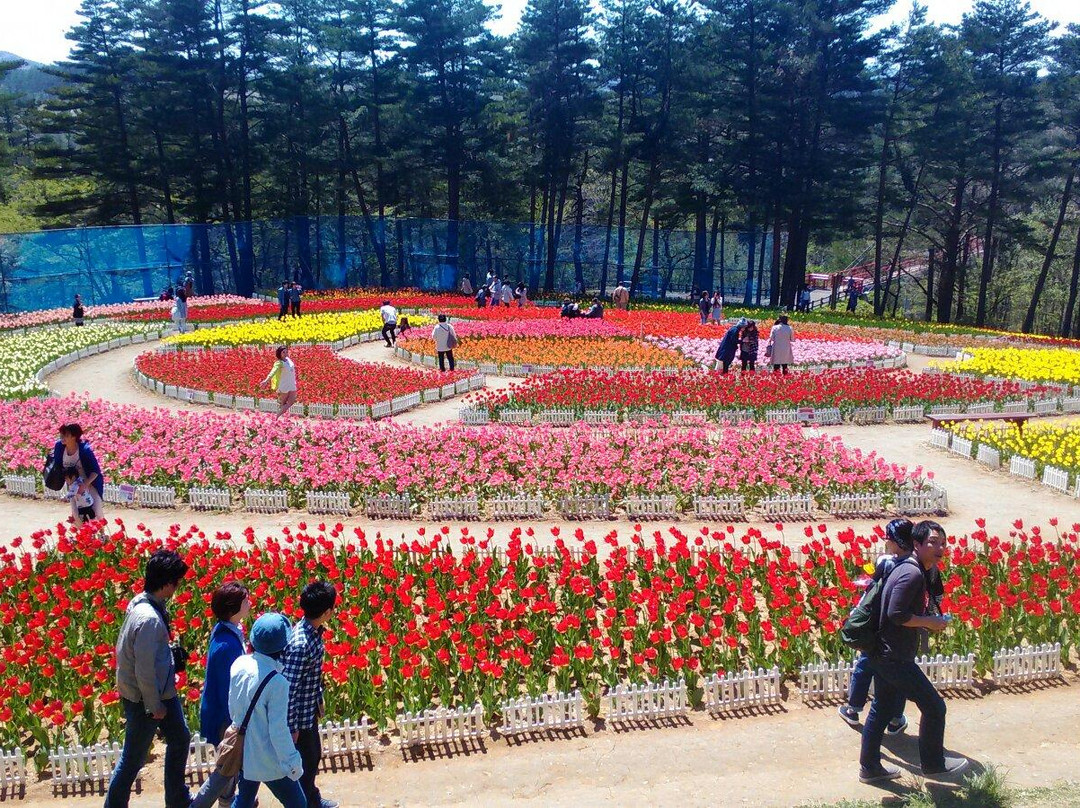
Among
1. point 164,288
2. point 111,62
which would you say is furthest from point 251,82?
point 164,288

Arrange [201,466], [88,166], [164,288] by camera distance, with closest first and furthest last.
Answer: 1. [201,466]
2. [164,288]
3. [88,166]

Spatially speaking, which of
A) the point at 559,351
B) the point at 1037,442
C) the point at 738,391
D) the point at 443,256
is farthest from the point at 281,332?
the point at 443,256

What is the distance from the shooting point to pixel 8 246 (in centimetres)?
4088

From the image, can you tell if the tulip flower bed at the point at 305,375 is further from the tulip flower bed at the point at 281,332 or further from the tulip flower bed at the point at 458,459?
the tulip flower bed at the point at 458,459

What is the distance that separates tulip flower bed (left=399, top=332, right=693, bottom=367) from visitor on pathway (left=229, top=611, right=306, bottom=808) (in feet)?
66.4

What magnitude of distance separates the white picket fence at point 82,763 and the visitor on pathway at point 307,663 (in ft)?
6.54

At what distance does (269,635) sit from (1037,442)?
15.2m

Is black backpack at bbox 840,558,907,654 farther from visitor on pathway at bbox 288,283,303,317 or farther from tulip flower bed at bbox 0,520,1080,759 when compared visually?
visitor on pathway at bbox 288,283,303,317

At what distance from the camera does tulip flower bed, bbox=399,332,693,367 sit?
2669cm

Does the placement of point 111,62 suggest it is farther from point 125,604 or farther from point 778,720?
point 778,720

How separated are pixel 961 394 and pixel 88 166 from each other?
5292cm

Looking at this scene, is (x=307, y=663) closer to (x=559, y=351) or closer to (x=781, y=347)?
(x=781, y=347)

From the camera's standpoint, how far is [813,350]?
29.6m

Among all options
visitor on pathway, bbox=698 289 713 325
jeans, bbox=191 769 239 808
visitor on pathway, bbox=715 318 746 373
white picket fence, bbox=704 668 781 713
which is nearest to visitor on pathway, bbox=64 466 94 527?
jeans, bbox=191 769 239 808
